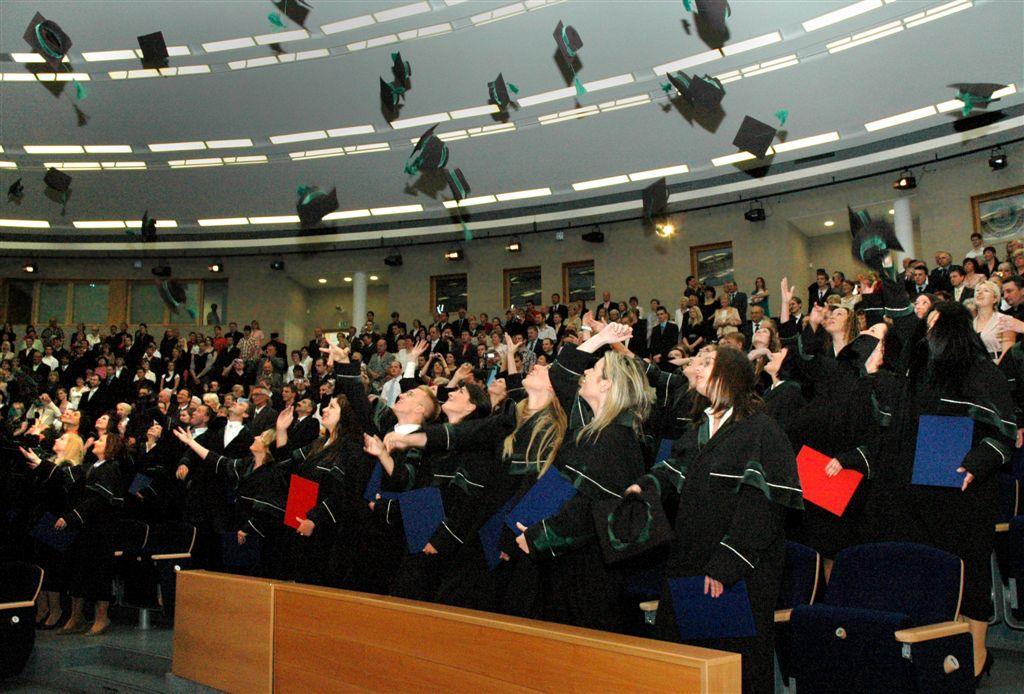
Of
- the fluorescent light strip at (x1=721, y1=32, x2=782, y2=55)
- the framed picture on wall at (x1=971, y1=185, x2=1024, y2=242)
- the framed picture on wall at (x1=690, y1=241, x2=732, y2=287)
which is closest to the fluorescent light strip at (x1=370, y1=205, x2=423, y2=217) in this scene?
the framed picture on wall at (x1=690, y1=241, x2=732, y2=287)

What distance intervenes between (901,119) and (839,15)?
268 cm

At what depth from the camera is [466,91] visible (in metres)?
13.1

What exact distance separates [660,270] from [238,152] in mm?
8046

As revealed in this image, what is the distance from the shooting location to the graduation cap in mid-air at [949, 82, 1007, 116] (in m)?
10.2

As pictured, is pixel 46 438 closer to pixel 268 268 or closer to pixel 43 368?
Result: pixel 43 368

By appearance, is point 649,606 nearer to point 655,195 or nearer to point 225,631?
point 225,631

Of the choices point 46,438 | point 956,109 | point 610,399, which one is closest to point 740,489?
point 610,399

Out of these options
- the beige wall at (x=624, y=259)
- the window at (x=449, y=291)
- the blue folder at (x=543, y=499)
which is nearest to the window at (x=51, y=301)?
the beige wall at (x=624, y=259)

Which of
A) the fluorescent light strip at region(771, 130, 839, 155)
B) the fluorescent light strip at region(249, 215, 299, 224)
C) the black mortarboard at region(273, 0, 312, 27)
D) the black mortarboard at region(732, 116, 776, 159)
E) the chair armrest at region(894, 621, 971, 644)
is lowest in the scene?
the chair armrest at region(894, 621, 971, 644)

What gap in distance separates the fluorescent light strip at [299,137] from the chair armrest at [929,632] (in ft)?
44.0

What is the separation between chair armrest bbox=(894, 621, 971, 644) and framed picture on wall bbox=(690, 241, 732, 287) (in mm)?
13238

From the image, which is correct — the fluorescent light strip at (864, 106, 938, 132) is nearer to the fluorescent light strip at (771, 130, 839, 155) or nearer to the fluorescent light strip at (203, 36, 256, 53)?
the fluorescent light strip at (771, 130, 839, 155)

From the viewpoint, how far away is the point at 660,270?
16.4m

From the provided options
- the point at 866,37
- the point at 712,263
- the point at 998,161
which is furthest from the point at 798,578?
the point at 712,263
